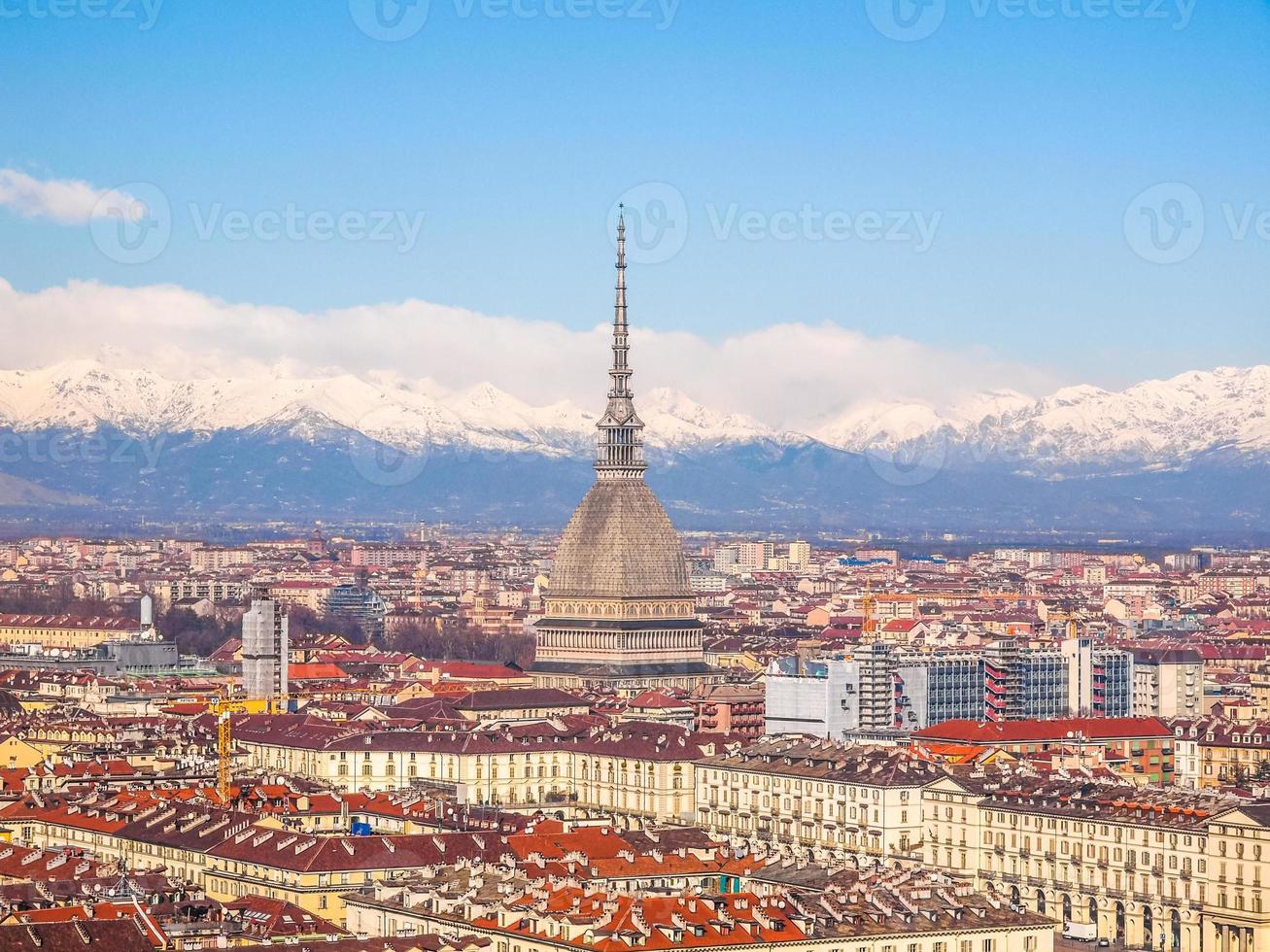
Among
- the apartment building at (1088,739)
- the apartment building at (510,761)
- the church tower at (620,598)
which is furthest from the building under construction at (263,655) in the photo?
the apartment building at (1088,739)

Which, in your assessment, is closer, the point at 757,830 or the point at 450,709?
the point at 757,830

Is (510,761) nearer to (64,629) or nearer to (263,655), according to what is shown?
(263,655)

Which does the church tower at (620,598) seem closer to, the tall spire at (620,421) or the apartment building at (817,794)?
the tall spire at (620,421)

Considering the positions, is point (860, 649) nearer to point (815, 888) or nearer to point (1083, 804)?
point (1083, 804)

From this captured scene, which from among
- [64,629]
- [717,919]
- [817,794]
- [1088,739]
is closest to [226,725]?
[817,794]

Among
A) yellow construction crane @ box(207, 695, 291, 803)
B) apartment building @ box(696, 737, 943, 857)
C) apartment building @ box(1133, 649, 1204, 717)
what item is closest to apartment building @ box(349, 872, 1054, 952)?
apartment building @ box(696, 737, 943, 857)

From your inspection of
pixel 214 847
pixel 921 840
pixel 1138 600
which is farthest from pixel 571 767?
pixel 1138 600
